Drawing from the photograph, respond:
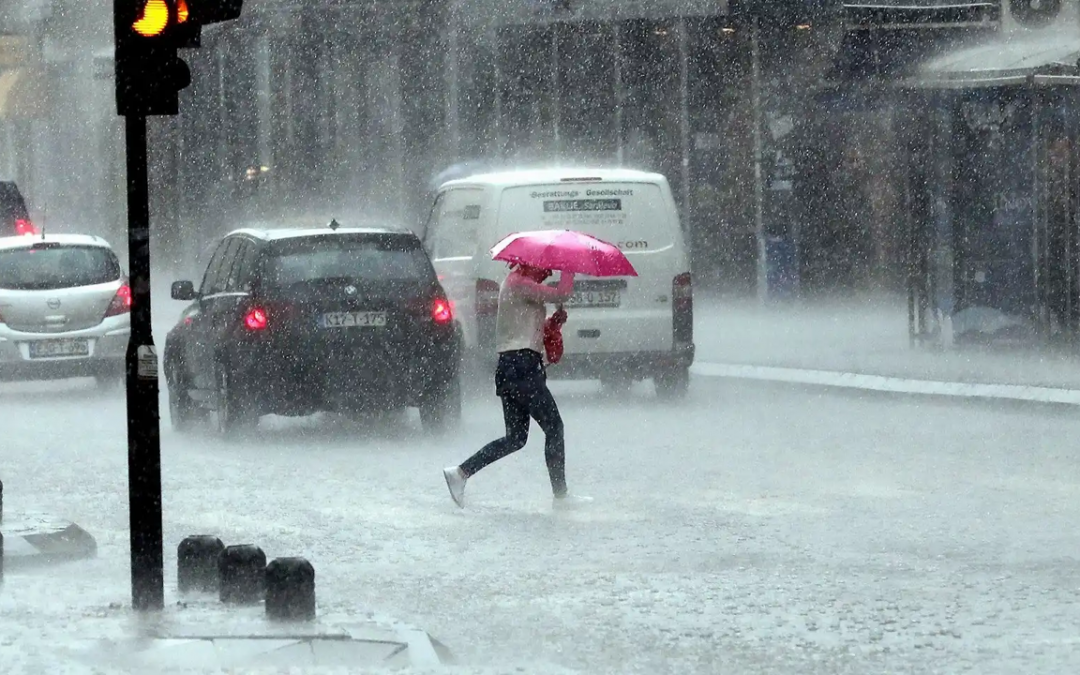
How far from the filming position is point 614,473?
44.1 ft

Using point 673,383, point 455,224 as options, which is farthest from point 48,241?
point 673,383

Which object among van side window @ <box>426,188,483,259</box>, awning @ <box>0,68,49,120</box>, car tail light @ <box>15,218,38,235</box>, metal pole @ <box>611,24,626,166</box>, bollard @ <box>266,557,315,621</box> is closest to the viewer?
bollard @ <box>266,557,315,621</box>

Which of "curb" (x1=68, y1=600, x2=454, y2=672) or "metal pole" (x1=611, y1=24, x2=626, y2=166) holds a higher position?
"metal pole" (x1=611, y1=24, x2=626, y2=166)

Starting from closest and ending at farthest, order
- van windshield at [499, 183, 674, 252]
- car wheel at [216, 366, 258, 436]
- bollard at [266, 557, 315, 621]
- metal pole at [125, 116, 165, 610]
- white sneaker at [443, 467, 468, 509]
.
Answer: bollard at [266, 557, 315, 621]
metal pole at [125, 116, 165, 610]
white sneaker at [443, 467, 468, 509]
car wheel at [216, 366, 258, 436]
van windshield at [499, 183, 674, 252]

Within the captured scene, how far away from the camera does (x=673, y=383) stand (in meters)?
18.7

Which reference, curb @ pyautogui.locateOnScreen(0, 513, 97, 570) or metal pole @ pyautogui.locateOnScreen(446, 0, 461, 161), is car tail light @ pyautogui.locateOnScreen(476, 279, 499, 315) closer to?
curb @ pyautogui.locateOnScreen(0, 513, 97, 570)

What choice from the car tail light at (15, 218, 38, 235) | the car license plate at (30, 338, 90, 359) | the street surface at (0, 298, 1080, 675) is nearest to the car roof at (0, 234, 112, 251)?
the car license plate at (30, 338, 90, 359)

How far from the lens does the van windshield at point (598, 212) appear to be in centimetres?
→ 1798

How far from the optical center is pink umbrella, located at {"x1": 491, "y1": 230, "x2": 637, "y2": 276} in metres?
12.1

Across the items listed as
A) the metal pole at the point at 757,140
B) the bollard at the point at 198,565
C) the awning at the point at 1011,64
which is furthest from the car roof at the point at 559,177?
the metal pole at the point at 757,140

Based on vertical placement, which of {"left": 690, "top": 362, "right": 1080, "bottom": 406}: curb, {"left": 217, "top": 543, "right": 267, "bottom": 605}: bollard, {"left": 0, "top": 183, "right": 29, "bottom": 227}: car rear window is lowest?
{"left": 690, "top": 362, "right": 1080, "bottom": 406}: curb

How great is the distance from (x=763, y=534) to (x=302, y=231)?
6489mm

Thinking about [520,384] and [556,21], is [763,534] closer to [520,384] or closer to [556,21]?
[520,384]

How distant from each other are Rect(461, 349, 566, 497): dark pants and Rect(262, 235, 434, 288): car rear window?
386 centimetres
